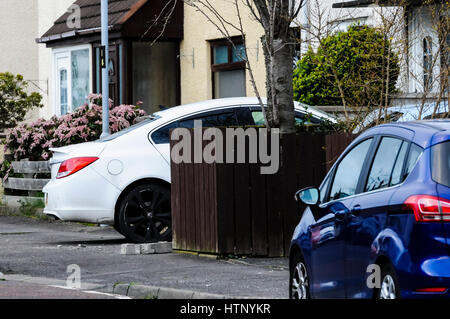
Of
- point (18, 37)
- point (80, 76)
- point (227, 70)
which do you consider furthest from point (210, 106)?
point (18, 37)

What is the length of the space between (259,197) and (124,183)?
235 cm

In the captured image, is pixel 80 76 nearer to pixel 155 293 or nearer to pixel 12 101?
pixel 12 101

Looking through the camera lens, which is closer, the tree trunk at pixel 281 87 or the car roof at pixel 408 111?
the car roof at pixel 408 111

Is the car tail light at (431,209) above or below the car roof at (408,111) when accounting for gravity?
below

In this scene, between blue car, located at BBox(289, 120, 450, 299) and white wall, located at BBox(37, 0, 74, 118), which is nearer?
blue car, located at BBox(289, 120, 450, 299)

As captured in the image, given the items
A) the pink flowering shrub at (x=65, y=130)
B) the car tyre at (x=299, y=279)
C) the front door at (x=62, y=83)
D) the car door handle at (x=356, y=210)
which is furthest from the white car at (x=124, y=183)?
the front door at (x=62, y=83)

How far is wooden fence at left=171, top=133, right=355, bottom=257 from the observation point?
12.6 metres

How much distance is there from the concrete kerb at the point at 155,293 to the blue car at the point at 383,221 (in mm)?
1182

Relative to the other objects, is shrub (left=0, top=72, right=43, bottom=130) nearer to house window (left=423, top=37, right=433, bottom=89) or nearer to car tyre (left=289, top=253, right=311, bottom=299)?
house window (left=423, top=37, right=433, bottom=89)

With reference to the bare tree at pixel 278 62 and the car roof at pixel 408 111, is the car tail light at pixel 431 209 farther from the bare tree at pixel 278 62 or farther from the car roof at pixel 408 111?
the bare tree at pixel 278 62

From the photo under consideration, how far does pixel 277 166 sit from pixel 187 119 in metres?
2.24

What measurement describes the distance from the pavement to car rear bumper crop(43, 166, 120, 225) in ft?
1.52

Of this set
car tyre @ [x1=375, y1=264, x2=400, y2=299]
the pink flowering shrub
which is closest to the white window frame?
the pink flowering shrub

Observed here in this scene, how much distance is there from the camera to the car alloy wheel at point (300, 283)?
8.11m
